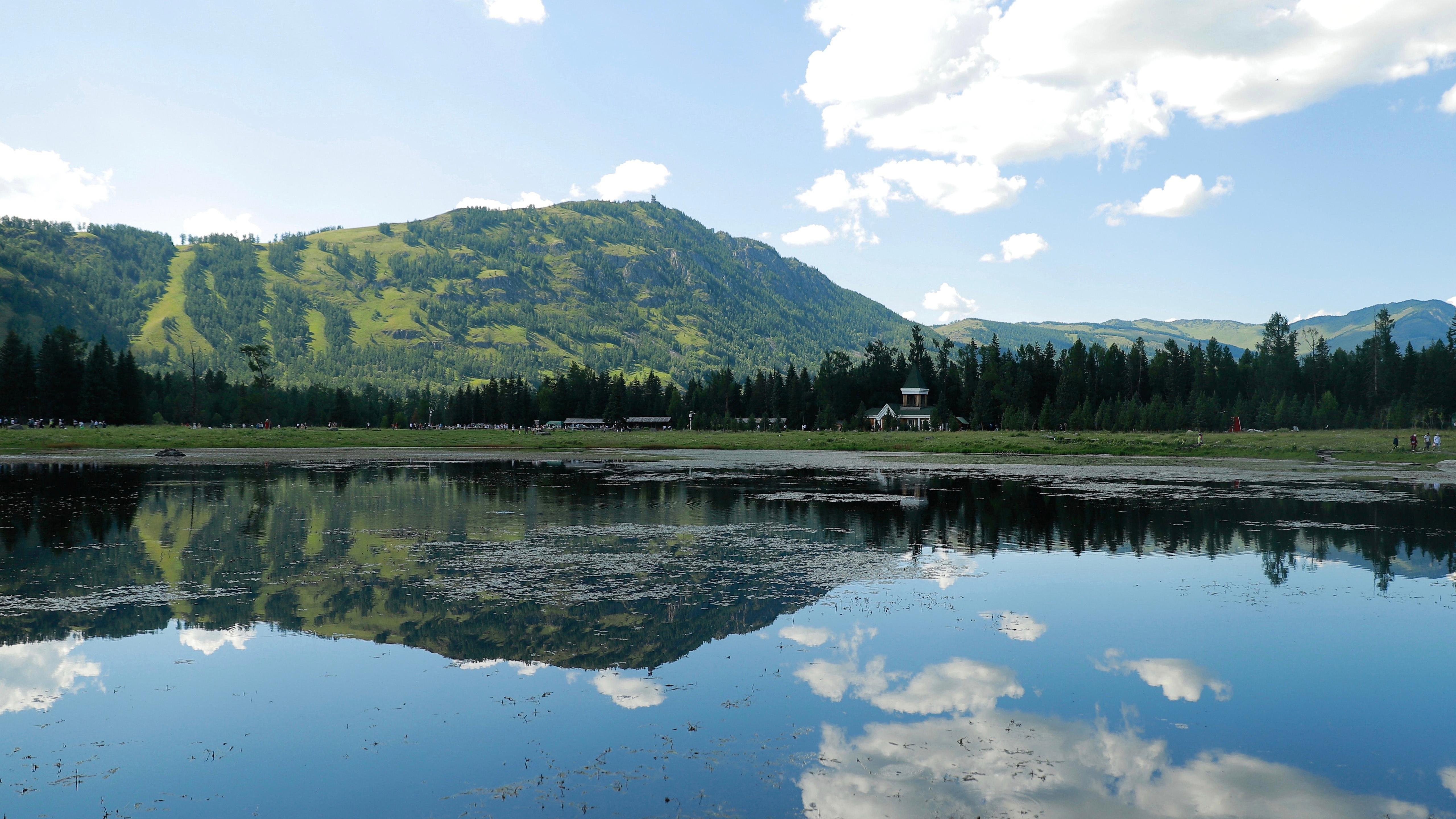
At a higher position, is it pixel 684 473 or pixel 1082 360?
pixel 1082 360

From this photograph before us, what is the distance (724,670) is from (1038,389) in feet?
509

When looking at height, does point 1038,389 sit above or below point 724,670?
above

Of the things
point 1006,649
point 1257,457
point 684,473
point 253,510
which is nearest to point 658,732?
point 1006,649

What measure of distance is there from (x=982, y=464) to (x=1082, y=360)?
96.8 m

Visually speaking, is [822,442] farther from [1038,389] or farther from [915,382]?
[915,382]

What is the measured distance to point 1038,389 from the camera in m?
158

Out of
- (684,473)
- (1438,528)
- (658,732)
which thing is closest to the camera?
(658,732)

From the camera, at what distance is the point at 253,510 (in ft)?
115

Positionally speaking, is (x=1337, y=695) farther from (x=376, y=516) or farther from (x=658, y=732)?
(x=376, y=516)

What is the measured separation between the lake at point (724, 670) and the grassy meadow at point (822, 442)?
63.9 m

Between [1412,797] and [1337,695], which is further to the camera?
[1337,695]

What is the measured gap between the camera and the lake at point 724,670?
30.8 feet

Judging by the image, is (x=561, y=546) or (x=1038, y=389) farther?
(x=1038, y=389)

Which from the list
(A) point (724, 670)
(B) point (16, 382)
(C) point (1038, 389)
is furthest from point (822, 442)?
(B) point (16, 382)
